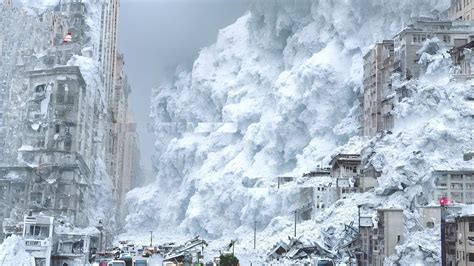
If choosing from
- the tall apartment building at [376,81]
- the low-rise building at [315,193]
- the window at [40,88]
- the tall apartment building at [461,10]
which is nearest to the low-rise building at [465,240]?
the low-rise building at [315,193]

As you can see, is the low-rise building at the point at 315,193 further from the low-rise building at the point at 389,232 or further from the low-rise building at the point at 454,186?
the low-rise building at the point at 389,232

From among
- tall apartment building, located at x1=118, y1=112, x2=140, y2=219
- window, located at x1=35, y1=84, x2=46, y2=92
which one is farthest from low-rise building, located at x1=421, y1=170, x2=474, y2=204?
tall apartment building, located at x1=118, y1=112, x2=140, y2=219

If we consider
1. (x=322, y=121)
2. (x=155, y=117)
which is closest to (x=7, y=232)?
(x=322, y=121)

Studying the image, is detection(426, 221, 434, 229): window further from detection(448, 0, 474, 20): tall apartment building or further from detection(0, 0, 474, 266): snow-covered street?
detection(448, 0, 474, 20): tall apartment building

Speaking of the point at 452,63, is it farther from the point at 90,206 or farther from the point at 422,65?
the point at 90,206

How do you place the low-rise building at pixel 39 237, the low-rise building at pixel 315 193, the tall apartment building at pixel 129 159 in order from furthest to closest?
the tall apartment building at pixel 129 159, the low-rise building at pixel 315 193, the low-rise building at pixel 39 237

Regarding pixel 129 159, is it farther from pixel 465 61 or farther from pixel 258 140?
pixel 465 61

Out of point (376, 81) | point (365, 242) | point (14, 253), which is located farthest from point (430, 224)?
point (14, 253)
